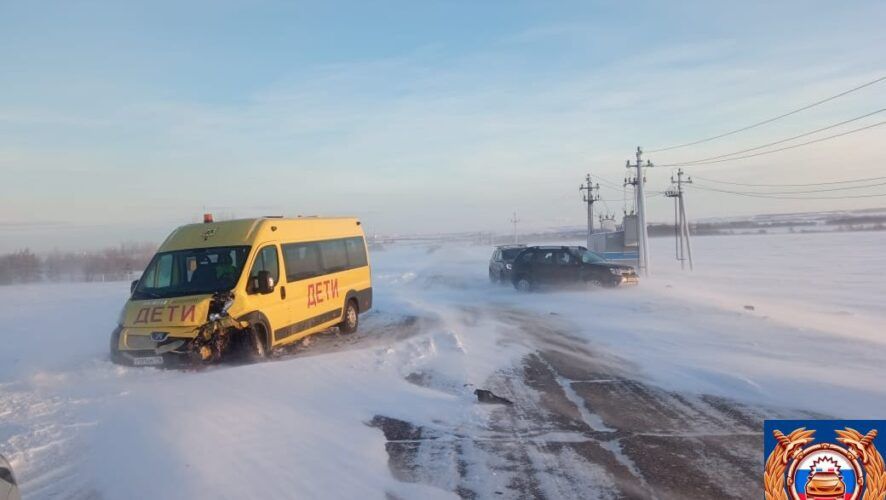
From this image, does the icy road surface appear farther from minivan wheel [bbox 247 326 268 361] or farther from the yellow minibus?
minivan wheel [bbox 247 326 268 361]

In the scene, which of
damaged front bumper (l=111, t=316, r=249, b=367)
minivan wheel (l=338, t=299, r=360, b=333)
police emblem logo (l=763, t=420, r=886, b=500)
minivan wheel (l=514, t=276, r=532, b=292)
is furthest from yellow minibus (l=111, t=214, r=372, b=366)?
minivan wheel (l=514, t=276, r=532, b=292)

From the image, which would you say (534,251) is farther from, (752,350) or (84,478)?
(84,478)

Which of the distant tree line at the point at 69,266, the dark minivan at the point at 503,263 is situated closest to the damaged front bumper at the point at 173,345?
the dark minivan at the point at 503,263

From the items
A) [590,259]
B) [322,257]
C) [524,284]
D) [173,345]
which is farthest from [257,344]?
[590,259]

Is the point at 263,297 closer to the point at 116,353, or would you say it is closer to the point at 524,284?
the point at 116,353

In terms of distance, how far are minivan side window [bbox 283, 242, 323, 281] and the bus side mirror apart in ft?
3.74

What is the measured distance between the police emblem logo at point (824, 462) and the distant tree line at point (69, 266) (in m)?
50.6

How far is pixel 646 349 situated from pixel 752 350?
1.73m

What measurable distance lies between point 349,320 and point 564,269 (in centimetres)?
1106

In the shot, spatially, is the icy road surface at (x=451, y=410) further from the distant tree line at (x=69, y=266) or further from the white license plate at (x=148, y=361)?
the distant tree line at (x=69, y=266)

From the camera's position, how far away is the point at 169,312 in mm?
9531

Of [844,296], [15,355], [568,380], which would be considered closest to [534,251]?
[844,296]

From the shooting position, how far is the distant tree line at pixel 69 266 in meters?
49.2

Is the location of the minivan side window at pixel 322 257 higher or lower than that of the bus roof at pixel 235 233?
lower
